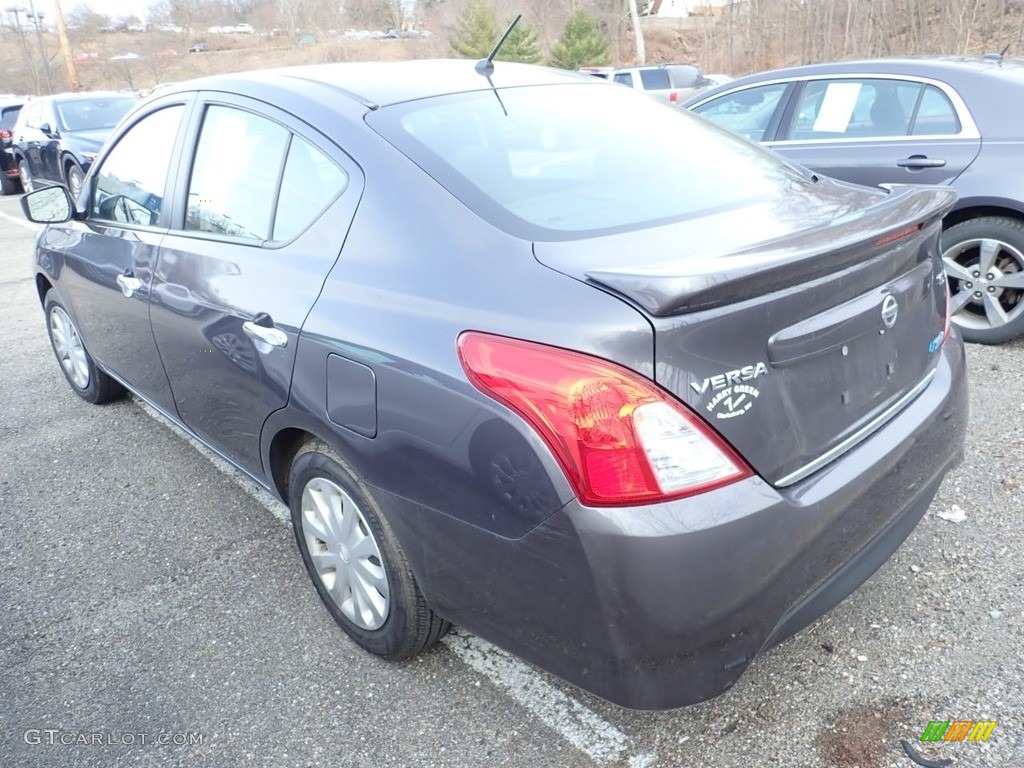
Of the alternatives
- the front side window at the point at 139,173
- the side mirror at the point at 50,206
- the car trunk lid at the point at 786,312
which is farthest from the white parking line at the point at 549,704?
the side mirror at the point at 50,206

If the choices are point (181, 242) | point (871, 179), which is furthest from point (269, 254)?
point (871, 179)

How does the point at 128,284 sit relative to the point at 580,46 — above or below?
below

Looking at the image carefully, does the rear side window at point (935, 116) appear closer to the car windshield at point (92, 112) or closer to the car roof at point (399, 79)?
the car roof at point (399, 79)

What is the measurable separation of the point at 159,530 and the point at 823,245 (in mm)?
2696

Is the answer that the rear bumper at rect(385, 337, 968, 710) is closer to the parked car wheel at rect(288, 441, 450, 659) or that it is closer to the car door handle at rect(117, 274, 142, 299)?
the parked car wheel at rect(288, 441, 450, 659)

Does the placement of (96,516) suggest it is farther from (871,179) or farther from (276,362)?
(871,179)

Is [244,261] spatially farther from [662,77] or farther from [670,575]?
[662,77]

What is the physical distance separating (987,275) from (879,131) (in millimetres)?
1036

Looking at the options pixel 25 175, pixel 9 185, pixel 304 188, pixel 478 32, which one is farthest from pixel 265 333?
pixel 478 32

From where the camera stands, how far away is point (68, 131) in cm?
1136

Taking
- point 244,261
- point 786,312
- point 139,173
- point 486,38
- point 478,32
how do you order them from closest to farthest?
point 786,312, point 244,261, point 139,173, point 486,38, point 478,32

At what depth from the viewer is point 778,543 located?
1668 millimetres

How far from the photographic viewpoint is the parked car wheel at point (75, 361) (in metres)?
4.31

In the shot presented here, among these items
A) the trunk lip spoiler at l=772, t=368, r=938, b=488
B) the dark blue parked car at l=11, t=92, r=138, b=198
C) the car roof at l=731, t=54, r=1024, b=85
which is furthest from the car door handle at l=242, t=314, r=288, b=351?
the dark blue parked car at l=11, t=92, r=138, b=198
